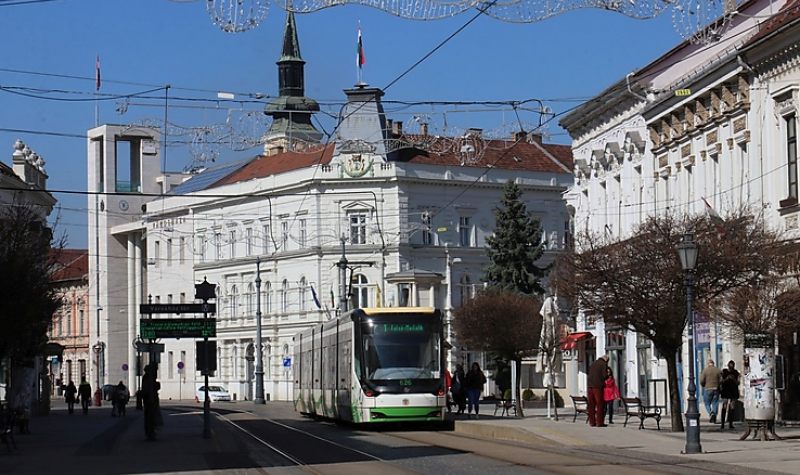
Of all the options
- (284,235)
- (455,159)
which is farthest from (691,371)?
(284,235)

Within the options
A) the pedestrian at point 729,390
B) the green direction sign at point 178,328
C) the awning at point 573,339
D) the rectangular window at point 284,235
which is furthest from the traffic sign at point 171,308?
the rectangular window at point 284,235

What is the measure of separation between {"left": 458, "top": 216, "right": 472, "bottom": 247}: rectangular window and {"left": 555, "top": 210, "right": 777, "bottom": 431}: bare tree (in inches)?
2629

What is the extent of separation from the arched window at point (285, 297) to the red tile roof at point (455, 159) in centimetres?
744

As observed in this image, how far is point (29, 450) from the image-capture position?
34.6 m

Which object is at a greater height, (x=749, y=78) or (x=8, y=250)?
(x=749, y=78)

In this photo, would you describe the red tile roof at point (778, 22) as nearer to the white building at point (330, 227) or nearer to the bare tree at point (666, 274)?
the bare tree at point (666, 274)

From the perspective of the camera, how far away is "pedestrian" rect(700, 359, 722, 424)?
38.2 metres

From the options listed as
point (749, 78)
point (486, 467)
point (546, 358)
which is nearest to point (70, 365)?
point (546, 358)

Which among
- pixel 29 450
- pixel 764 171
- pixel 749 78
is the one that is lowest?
pixel 29 450

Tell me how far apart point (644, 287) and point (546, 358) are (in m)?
15.2

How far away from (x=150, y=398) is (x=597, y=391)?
10389mm

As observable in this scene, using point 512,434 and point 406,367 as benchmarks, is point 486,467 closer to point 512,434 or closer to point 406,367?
point 512,434

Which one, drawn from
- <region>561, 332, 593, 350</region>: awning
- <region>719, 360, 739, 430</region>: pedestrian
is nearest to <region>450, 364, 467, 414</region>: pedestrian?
<region>561, 332, 593, 350</region>: awning

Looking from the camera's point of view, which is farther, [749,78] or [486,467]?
[749,78]
